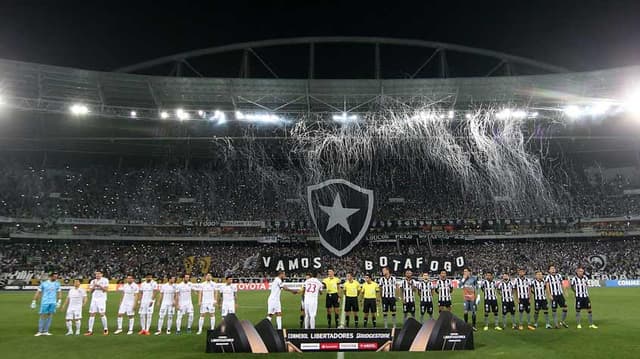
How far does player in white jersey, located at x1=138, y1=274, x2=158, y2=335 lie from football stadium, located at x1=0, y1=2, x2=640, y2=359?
3.8 inches

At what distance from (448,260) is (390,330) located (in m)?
21.1

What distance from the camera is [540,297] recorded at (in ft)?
53.6

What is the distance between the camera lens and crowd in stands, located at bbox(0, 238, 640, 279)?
44500mm

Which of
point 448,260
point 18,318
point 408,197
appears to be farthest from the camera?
point 408,197

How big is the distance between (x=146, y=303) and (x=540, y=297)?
14.1m

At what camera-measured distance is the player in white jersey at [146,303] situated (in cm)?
1576

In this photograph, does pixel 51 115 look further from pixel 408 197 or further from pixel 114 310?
pixel 408 197

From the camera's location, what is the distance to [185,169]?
53406mm

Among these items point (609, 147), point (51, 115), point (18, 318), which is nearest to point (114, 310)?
point (18, 318)

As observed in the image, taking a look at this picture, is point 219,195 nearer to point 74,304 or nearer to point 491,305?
point 74,304

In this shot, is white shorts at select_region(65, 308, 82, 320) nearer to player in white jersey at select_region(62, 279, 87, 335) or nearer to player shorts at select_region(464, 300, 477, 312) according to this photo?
player in white jersey at select_region(62, 279, 87, 335)

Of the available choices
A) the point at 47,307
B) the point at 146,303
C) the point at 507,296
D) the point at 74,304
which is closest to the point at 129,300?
the point at 146,303

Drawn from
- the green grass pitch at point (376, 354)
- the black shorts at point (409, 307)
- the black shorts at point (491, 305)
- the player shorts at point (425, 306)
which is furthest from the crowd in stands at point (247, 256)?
the black shorts at point (491, 305)

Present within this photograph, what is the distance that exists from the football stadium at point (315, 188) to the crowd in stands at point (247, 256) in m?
0.24
